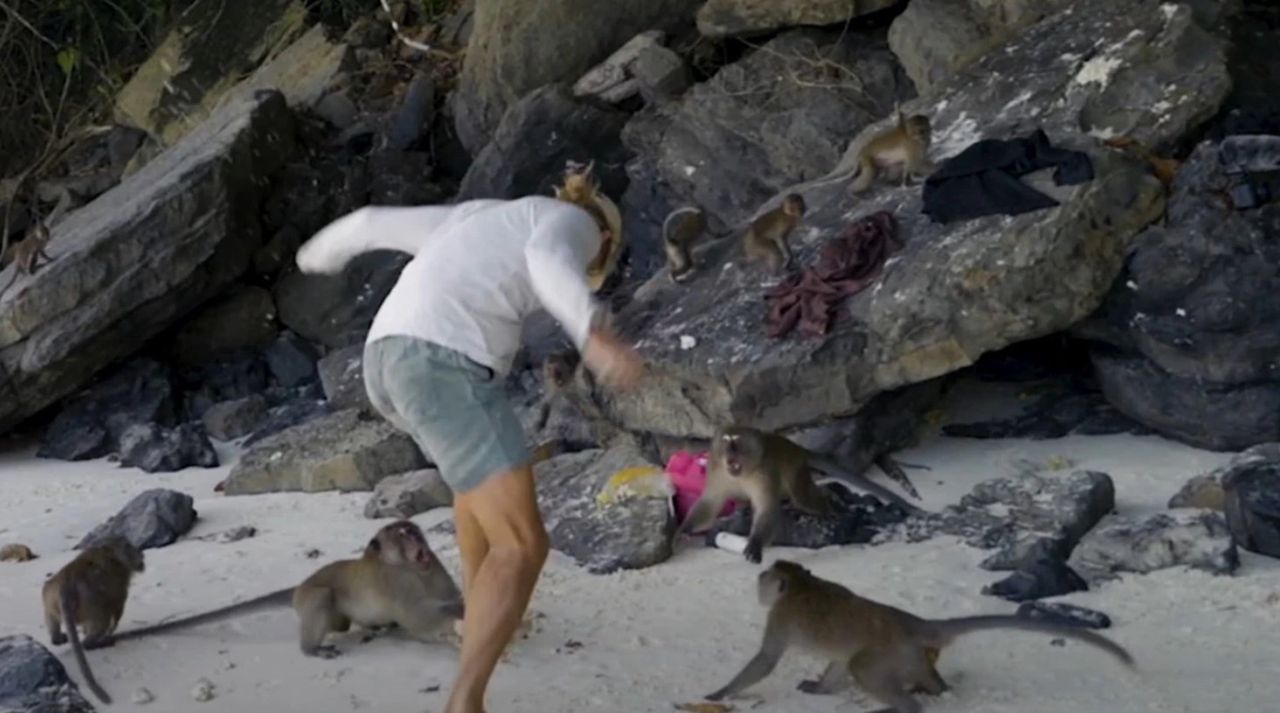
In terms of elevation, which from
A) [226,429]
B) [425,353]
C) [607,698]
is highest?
[425,353]

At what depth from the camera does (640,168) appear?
11.6m

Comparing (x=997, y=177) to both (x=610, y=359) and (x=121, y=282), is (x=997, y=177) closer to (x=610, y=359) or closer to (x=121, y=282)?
(x=610, y=359)

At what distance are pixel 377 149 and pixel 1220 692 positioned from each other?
30.0 feet

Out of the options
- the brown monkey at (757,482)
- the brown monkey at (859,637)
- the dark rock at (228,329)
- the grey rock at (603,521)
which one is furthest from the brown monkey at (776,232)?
the dark rock at (228,329)

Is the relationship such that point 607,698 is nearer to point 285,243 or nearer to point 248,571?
point 248,571

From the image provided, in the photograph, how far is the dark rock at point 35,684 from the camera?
538 centimetres

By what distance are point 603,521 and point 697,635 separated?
4.33 feet

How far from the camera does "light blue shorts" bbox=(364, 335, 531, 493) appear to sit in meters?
4.62

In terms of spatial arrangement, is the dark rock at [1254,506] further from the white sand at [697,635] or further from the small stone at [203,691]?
the small stone at [203,691]

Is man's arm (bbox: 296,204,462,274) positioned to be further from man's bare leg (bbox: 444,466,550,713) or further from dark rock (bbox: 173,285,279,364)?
dark rock (bbox: 173,285,279,364)

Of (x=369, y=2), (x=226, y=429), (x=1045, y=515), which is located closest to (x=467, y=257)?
(x=1045, y=515)

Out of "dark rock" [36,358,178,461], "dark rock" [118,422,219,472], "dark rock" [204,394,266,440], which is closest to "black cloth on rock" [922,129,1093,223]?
"dark rock" [118,422,219,472]

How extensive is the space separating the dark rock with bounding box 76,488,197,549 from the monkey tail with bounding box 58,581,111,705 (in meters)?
1.78

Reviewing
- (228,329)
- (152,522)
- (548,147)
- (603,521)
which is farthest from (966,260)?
(228,329)
